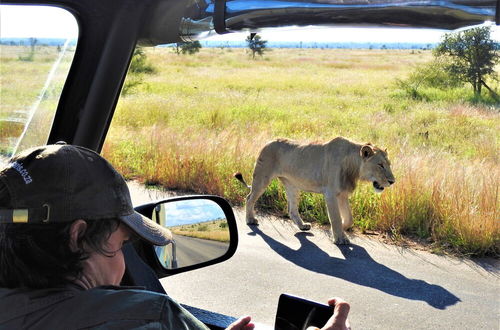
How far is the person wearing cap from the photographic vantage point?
0.61 meters

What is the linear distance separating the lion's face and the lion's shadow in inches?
15.9

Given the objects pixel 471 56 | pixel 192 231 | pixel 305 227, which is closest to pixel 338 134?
pixel 471 56

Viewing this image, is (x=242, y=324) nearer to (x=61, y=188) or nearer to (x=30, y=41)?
(x=61, y=188)

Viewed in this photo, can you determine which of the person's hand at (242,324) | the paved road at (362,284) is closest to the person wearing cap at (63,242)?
the person's hand at (242,324)

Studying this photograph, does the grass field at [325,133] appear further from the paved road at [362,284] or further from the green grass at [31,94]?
the paved road at [362,284]

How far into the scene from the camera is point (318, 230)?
4105 mm

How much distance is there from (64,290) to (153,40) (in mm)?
518

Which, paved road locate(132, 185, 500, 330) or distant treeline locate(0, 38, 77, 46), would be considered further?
paved road locate(132, 185, 500, 330)

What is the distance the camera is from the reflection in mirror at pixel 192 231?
1.12 m

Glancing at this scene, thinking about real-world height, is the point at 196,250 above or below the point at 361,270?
above

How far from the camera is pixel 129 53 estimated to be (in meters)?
1.07

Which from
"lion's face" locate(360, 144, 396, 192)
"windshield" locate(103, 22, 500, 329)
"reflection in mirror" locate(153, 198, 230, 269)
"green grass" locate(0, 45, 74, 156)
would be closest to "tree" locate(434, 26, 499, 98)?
"windshield" locate(103, 22, 500, 329)

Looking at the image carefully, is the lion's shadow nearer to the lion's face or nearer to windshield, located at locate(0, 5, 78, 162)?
the lion's face

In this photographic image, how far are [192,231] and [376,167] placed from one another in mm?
2625
